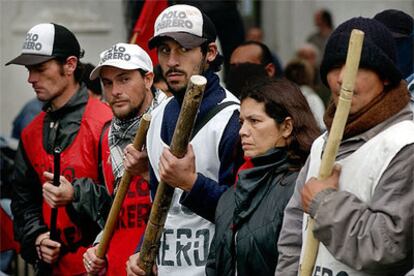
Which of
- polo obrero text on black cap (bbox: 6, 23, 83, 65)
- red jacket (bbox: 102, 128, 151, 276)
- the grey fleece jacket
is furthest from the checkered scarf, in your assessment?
the grey fleece jacket

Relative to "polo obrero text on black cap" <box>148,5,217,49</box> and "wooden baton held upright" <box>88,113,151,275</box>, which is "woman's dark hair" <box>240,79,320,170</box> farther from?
"wooden baton held upright" <box>88,113,151,275</box>

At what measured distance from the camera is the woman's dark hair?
5.63 m

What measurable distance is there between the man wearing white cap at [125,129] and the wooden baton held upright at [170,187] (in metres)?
0.49

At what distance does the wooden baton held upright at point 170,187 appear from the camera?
17.9 feet

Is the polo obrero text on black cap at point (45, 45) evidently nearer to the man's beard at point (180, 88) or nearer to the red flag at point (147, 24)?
the red flag at point (147, 24)

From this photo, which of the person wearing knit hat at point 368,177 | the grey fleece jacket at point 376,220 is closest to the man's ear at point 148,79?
the person wearing knit hat at point 368,177

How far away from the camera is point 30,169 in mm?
7516

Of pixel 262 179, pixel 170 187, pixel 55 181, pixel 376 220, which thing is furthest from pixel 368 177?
pixel 55 181

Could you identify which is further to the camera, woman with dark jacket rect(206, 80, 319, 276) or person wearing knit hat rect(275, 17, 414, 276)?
woman with dark jacket rect(206, 80, 319, 276)

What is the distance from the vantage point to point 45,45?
7.34 metres

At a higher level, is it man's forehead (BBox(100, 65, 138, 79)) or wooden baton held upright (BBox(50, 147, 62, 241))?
man's forehead (BBox(100, 65, 138, 79))

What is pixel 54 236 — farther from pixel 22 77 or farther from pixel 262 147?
pixel 22 77

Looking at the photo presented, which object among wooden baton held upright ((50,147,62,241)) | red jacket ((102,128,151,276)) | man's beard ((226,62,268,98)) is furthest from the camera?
man's beard ((226,62,268,98))

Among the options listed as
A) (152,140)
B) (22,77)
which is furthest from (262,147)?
(22,77)
